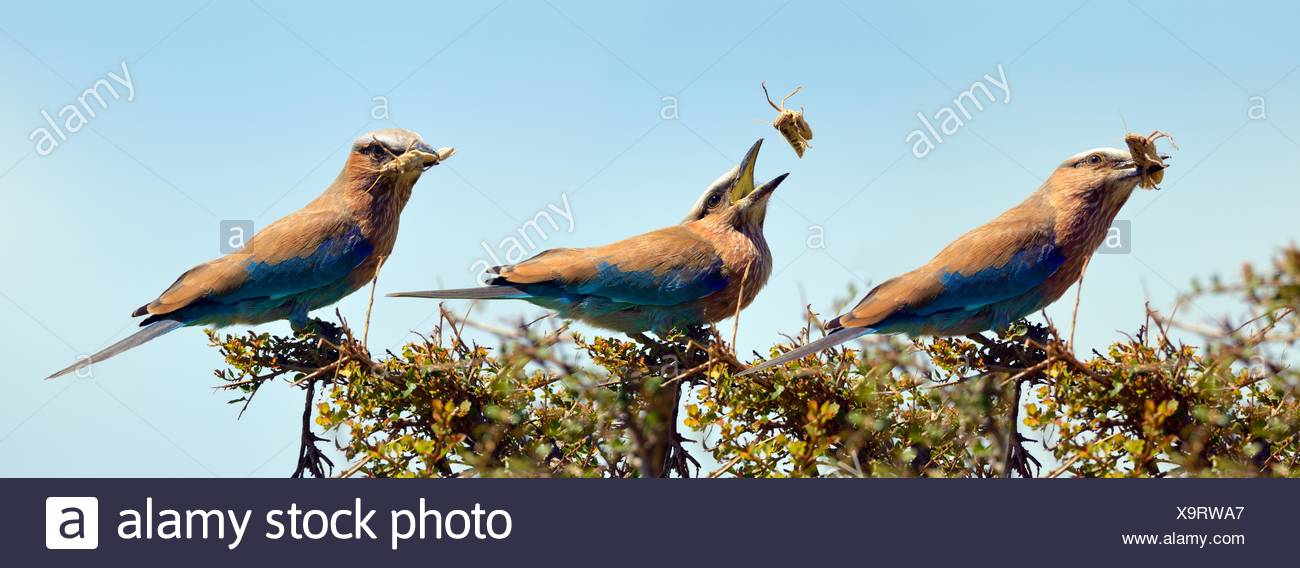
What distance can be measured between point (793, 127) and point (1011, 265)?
4.91 feet

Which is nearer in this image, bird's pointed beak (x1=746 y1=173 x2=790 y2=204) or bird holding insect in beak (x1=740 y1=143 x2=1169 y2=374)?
bird holding insect in beak (x1=740 y1=143 x2=1169 y2=374)

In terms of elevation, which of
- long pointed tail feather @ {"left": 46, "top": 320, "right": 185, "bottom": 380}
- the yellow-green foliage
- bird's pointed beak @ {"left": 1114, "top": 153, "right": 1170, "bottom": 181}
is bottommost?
the yellow-green foliage

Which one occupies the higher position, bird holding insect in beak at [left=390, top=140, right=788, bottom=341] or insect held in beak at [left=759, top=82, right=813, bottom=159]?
insect held in beak at [left=759, top=82, right=813, bottom=159]

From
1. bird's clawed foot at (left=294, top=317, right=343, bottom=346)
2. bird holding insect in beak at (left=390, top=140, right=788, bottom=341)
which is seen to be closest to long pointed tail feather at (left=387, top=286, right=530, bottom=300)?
bird holding insect in beak at (left=390, top=140, right=788, bottom=341)

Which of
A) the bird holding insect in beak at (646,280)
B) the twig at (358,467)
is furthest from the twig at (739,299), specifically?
the twig at (358,467)

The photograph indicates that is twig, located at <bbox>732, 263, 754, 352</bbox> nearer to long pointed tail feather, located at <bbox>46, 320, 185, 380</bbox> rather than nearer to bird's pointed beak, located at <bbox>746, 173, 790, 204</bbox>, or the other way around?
bird's pointed beak, located at <bbox>746, 173, 790, 204</bbox>

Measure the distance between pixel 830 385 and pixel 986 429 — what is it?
852mm

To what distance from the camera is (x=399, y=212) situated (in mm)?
7934

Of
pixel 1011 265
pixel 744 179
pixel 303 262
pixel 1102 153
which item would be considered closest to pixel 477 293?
pixel 303 262

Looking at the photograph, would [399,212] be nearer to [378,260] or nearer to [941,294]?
[378,260]

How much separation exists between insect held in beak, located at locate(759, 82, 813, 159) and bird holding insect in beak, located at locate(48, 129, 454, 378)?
2.06 m

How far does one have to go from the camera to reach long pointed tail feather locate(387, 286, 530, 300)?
699cm

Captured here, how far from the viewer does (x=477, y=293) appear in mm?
7102
